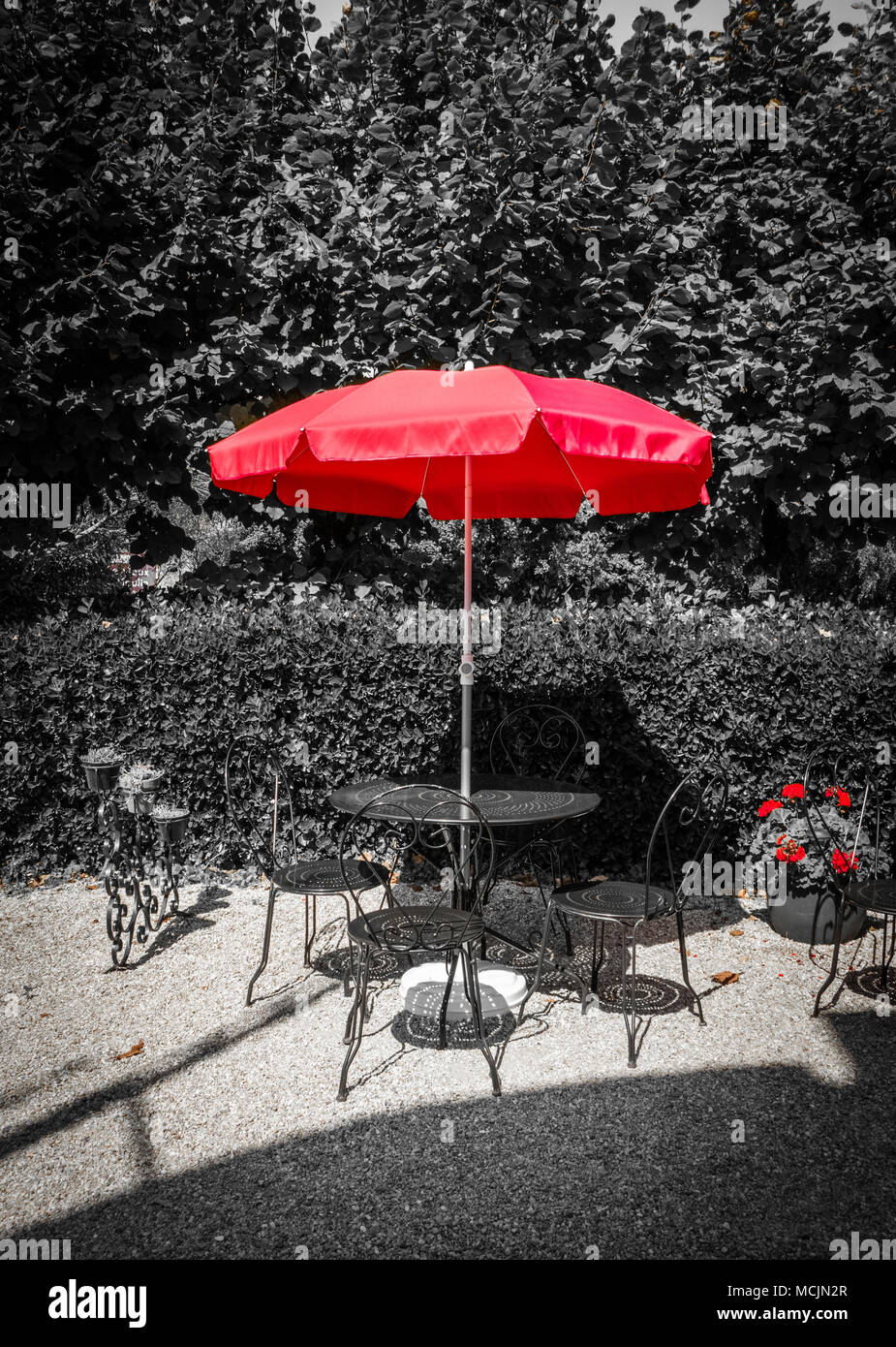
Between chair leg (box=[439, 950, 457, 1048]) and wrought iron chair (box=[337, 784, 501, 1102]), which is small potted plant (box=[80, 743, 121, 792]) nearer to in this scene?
wrought iron chair (box=[337, 784, 501, 1102])

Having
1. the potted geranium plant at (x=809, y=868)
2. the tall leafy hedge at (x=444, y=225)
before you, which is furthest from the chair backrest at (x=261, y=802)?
the potted geranium plant at (x=809, y=868)

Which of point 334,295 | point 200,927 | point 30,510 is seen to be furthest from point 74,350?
point 200,927

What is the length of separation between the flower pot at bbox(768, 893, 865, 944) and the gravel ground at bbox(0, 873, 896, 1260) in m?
0.13

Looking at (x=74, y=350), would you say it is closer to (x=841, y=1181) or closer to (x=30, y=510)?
(x=30, y=510)

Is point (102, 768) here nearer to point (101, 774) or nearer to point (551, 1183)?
point (101, 774)

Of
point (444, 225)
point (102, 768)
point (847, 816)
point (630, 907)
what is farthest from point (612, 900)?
point (444, 225)

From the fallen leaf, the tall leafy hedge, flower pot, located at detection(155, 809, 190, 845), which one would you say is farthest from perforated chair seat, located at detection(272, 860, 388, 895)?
the tall leafy hedge

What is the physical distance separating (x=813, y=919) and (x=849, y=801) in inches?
26.7

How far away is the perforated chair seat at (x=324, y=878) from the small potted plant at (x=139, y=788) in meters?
1.14

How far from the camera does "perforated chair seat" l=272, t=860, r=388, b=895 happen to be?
379 cm

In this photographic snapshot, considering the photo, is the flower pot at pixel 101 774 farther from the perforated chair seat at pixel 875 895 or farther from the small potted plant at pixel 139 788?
the perforated chair seat at pixel 875 895

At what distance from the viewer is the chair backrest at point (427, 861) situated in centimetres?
318

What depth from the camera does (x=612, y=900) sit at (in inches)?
147

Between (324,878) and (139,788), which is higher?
(139,788)
